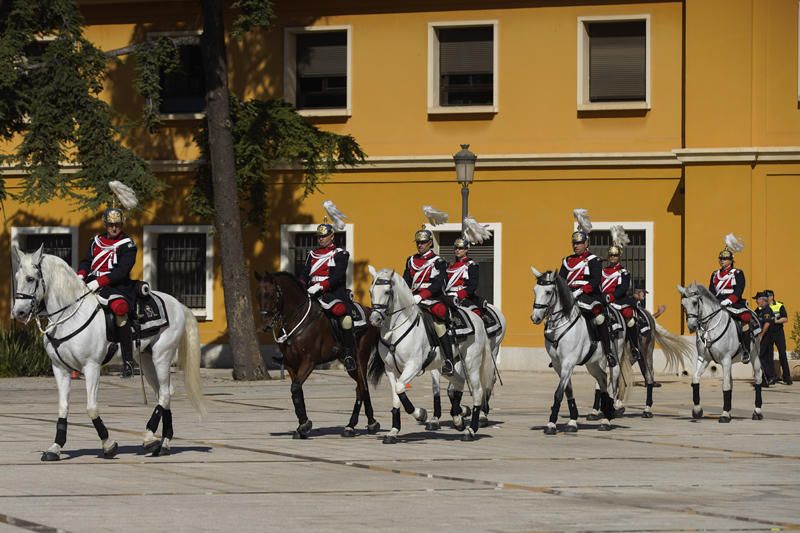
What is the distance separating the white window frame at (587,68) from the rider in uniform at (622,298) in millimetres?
10628

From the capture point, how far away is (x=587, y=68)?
112 feet

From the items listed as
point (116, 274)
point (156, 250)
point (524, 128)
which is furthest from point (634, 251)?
point (116, 274)

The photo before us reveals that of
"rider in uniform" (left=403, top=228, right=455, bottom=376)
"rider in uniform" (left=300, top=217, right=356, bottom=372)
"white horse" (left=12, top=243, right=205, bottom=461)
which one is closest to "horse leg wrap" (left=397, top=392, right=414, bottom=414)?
"rider in uniform" (left=403, top=228, right=455, bottom=376)

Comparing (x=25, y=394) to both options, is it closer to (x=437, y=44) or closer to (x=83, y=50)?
(x=83, y=50)

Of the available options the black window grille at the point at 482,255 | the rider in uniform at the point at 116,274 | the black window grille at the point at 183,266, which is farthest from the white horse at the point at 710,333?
the black window grille at the point at 183,266

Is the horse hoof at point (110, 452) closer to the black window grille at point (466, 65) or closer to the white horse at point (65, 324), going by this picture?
the white horse at point (65, 324)

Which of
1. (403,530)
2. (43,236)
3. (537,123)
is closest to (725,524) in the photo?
(403,530)

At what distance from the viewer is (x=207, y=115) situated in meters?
30.9

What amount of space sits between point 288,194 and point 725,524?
80.5 ft

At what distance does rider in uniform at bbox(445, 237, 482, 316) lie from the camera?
68.7 ft

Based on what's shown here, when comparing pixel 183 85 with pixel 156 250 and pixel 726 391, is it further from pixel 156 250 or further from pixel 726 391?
pixel 726 391

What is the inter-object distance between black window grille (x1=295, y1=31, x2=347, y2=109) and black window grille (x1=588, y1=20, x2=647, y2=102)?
566 centimetres

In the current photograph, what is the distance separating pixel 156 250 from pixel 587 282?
17.5 m

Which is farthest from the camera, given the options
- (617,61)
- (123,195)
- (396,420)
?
(617,61)
